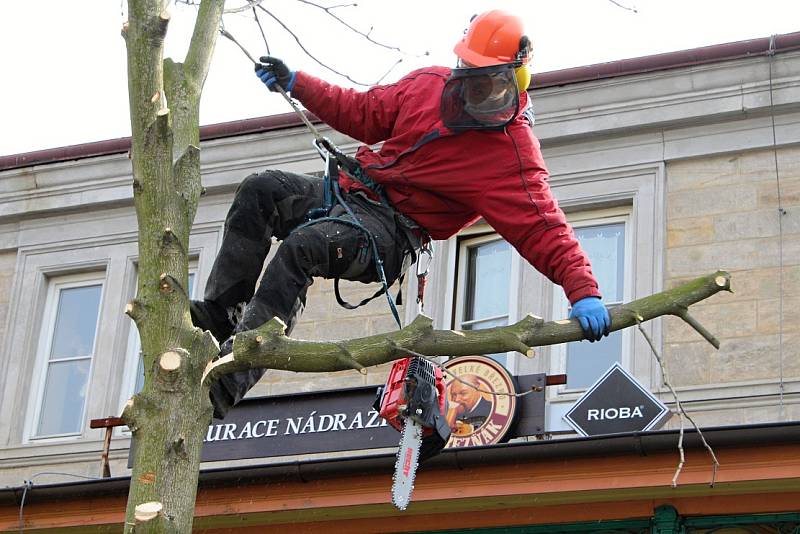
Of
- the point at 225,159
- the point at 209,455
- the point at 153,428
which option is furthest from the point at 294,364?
the point at 225,159

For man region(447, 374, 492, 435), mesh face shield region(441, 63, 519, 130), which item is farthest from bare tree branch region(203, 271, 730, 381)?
man region(447, 374, 492, 435)

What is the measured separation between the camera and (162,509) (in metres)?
6.29

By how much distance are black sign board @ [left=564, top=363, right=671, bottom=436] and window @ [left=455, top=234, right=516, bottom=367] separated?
1899mm

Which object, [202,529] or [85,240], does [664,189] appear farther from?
[85,240]

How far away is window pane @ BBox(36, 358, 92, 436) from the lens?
1512cm

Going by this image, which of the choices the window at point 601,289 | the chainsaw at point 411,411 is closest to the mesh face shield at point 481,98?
the chainsaw at point 411,411

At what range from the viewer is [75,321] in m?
15.8

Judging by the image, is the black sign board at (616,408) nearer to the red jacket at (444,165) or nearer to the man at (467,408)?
the man at (467,408)

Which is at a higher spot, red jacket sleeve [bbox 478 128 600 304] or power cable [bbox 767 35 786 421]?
power cable [bbox 767 35 786 421]

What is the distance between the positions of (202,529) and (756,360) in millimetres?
4256

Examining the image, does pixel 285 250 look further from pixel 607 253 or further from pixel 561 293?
pixel 607 253

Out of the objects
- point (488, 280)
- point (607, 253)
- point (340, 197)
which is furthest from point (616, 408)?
point (340, 197)

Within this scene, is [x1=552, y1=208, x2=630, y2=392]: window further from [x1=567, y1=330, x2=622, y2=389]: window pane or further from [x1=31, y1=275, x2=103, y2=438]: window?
[x1=31, y1=275, x2=103, y2=438]: window

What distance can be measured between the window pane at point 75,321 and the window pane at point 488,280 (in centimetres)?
368
